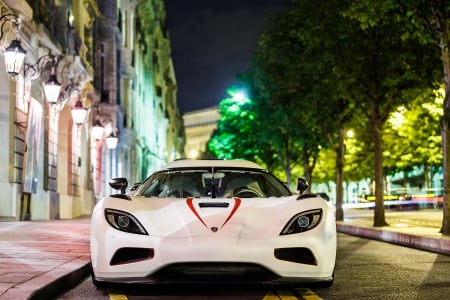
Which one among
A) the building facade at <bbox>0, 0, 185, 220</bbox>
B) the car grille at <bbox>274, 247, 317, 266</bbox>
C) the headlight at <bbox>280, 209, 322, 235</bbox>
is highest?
the building facade at <bbox>0, 0, 185, 220</bbox>

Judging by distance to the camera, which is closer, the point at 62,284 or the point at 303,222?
the point at 303,222

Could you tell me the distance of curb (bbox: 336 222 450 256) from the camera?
14384mm

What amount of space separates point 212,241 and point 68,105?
2363 cm

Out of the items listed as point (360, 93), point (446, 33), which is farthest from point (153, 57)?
point (446, 33)

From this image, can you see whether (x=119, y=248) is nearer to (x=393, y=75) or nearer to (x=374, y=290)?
(x=374, y=290)

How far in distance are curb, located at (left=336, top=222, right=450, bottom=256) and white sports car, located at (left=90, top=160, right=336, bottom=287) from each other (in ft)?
26.9

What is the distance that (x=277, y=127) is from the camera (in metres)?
44.3

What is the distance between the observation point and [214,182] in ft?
25.9

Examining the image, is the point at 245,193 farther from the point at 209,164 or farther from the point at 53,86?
the point at 53,86

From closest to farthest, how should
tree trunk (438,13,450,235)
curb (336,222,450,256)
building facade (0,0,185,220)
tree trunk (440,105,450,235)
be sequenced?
1. curb (336,222,450,256)
2. tree trunk (438,13,450,235)
3. tree trunk (440,105,450,235)
4. building facade (0,0,185,220)

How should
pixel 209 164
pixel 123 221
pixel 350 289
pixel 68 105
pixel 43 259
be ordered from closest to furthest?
pixel 123 221 < pixel 350 289 < pixel 209 164 < pixel 43 259 < pixel 68 105

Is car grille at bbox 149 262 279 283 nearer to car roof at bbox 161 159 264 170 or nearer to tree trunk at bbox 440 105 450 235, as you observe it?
car roof at bbox 161 159 264 170

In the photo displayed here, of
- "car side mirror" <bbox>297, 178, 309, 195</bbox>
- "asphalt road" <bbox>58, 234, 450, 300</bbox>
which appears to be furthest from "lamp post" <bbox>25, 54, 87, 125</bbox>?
"car side mirror" <bbox>297, 178, 309, 195</bbox>

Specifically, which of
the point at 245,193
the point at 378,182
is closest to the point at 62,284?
the point at 245,193
